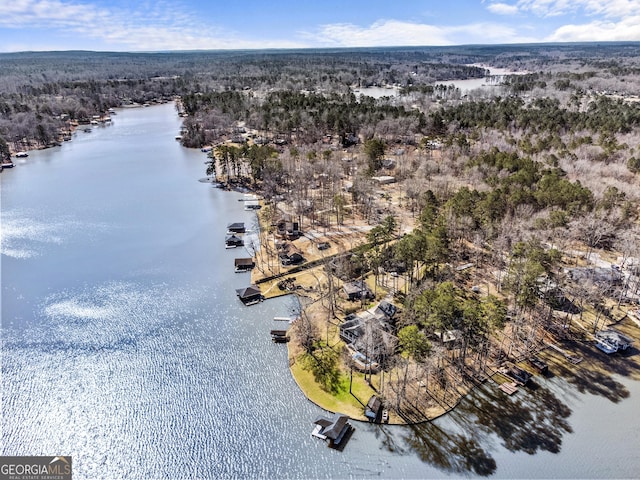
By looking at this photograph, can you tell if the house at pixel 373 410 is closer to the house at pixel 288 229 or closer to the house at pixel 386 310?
the house at pixel 386 310

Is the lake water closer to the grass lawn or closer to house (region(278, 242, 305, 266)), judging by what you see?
the grass lawn

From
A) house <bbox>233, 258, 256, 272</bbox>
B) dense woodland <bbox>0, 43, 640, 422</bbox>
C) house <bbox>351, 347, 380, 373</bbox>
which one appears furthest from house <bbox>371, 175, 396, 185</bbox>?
house <bbox>351, 347, 380, 373</bbox>

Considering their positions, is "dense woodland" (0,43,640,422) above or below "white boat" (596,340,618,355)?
above

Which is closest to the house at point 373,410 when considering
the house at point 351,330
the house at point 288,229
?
the house at point 351,330

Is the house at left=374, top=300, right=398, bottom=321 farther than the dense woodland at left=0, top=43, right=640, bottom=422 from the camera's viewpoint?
Yes

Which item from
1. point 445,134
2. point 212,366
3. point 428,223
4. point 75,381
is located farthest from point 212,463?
point 445,134

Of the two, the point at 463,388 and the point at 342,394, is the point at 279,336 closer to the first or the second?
the point at 342,394

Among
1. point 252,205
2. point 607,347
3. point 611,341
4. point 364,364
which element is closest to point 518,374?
point 607,347
